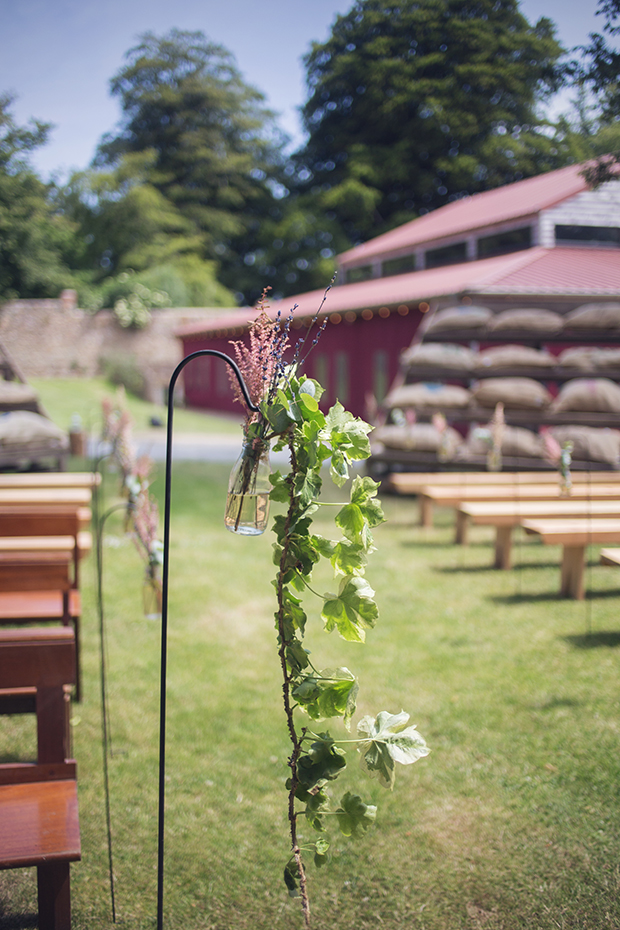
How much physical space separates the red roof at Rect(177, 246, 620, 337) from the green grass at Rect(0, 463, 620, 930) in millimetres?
1491

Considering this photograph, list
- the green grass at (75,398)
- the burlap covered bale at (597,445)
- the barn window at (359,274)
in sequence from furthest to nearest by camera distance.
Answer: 1. the barn window at (359,274)
2. the burlap covered bale at (597,445)
3. the green grass at (75,398)

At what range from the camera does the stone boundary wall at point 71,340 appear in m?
4.50

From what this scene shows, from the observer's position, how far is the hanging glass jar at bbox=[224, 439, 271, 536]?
4.36 feet

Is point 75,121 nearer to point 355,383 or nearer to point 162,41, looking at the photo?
point 162,41

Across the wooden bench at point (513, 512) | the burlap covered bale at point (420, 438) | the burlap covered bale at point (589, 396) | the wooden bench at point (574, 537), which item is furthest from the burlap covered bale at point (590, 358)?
the wooden bench at point (574, 537)

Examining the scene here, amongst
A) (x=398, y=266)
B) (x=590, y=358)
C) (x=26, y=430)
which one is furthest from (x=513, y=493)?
(x=398, y=266)

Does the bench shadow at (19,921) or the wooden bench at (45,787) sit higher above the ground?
the wooden bench at (45,787)

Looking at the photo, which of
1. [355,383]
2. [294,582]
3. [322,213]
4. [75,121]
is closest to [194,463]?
[355,383]

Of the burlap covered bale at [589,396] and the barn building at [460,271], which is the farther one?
the burlap covered bale at [589,396]

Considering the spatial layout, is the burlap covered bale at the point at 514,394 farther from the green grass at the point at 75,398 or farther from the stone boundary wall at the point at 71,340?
the stone boundary wall at the point at 71,340

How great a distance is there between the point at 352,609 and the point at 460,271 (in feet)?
17.6

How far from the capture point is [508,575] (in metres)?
4.77

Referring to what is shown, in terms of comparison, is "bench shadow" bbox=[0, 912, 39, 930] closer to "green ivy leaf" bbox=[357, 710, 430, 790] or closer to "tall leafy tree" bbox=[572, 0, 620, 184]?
"green ivy leaf" bbox=[357, 710, 430, 790]

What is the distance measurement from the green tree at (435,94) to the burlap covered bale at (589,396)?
1.86m
